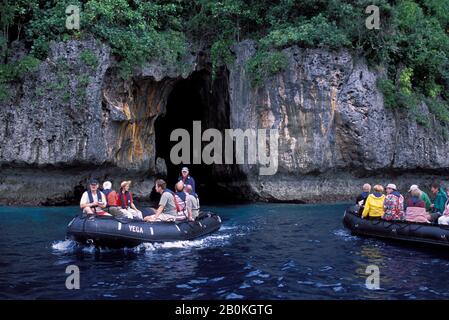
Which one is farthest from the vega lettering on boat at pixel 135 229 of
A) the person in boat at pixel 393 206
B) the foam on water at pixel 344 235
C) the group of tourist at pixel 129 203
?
the person in boat at pixel 393 206

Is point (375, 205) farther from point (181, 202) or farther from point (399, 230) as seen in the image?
point (181, 202)

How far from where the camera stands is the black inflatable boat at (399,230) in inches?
445

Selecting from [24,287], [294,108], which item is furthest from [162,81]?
[24,287]

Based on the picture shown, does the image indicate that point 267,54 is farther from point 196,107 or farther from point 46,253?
point 46,253

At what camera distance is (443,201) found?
13172 mm

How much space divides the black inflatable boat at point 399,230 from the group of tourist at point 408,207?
0.24m

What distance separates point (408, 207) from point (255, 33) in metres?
14.3

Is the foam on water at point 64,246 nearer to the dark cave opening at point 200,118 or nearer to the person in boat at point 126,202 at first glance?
the person in boat at point 126,202

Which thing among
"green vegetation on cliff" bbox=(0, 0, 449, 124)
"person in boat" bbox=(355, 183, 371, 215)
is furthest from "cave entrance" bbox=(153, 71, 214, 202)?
"person in boat" bbox=(355, 183, 371, 215)

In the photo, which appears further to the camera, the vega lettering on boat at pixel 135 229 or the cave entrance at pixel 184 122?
the cave entrance at pixel 184 122

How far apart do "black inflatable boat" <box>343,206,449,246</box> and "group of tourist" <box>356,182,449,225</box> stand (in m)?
0.24

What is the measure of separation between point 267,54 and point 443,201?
11690 millimetres

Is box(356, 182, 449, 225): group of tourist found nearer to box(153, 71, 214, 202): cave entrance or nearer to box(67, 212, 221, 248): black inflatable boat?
box(67, 212, 221, 248): black inflatable boat

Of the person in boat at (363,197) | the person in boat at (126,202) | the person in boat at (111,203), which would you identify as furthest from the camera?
the person in boat at (363,197)
